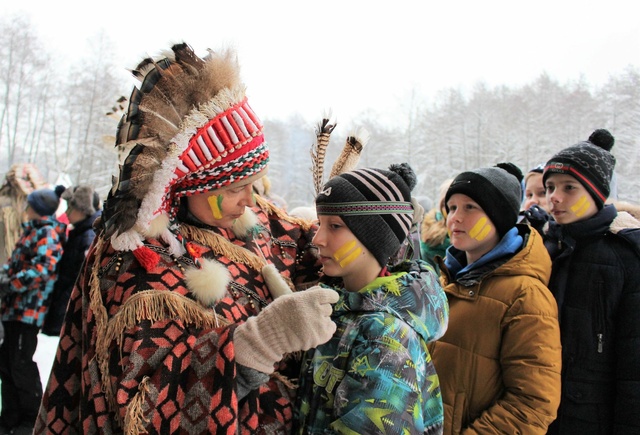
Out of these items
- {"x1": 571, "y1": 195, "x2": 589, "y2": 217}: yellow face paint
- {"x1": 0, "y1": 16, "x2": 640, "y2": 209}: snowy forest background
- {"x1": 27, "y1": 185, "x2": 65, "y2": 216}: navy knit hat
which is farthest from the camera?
{"x1": 0, "y1": 16, "x2": 640, "y2": 209}: snowy forest background

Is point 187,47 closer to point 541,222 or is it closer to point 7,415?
point 541,222

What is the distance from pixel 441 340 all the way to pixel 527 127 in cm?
802

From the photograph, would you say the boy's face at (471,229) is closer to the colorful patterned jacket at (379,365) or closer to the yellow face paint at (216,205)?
the colorful patterned jacket at (379,365)

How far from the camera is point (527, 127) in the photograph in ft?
28.9

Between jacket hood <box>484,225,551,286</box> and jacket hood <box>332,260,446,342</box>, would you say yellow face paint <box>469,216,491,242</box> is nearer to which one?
jacket hood <box>484,225,551,286</box>

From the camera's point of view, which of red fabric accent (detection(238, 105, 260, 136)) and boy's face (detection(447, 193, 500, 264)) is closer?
red fabric accent (detection(238, 105, 260, 136))

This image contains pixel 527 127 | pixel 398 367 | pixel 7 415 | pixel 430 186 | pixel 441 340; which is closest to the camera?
pixel 398 367

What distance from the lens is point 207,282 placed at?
1.38 meters

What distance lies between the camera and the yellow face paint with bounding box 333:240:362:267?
1430 mm

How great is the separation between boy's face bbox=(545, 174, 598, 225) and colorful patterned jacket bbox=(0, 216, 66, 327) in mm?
3530

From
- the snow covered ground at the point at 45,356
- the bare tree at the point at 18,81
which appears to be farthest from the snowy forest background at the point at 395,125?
the snow covered ground at the point at 45,356

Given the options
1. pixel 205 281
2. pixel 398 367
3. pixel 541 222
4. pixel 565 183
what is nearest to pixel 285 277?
pixel 205 281

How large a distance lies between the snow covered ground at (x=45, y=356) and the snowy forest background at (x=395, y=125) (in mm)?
2834

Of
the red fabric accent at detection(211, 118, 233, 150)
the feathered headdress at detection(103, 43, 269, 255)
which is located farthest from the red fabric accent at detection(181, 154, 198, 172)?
the red fabric accent at detection(211, 118, 233, 150)
